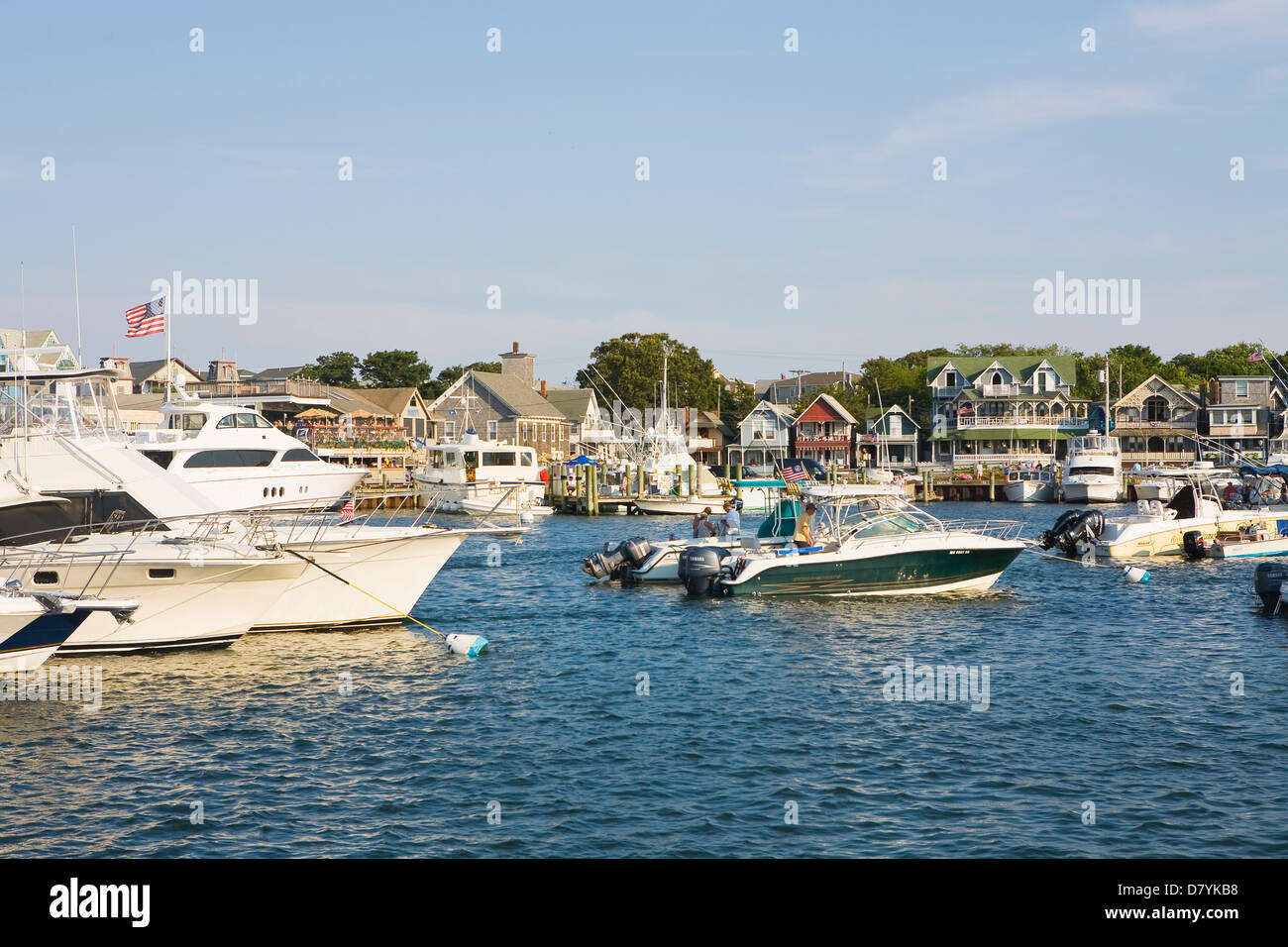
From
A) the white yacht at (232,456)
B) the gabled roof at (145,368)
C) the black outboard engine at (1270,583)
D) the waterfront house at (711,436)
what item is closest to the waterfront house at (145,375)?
the gabled roof at (145,368)

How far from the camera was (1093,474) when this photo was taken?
7950 centimetres

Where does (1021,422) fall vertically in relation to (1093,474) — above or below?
above

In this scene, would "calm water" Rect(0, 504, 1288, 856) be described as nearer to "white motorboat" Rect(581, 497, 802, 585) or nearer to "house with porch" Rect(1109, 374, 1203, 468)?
"white motorboat" Rect(581, 497, 802, 585)

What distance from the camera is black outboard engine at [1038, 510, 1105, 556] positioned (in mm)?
39594

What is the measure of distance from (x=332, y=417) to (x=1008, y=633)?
7121 cm

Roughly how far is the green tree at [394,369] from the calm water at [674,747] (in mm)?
105762

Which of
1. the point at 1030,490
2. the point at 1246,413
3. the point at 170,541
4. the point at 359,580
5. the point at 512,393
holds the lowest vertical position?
the point at 1030,490

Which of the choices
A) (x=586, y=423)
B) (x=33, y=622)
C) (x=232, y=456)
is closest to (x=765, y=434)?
(x=586, y=423)

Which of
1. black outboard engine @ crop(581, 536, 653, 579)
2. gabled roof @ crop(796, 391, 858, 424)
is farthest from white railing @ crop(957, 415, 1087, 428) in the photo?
black outboard engine @ crop(581, 536, 653, 579)

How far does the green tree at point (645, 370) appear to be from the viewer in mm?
110812

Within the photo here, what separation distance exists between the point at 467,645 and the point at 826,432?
88.6 metres

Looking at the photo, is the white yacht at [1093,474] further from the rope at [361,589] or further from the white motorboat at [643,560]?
the rope at [361,589]

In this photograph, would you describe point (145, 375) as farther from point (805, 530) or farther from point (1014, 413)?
point (805, 530)
